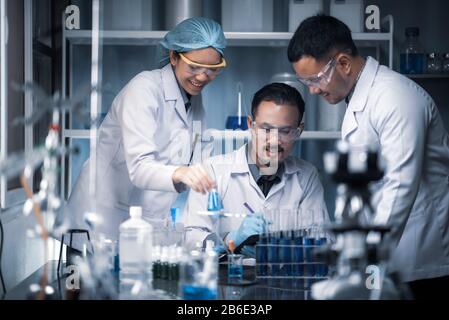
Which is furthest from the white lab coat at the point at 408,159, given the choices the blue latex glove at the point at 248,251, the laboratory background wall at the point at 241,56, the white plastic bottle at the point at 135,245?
the white plastic bottle at the point at 135,245

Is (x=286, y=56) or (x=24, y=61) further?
(x=286, y=56)

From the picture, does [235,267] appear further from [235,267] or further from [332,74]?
[332,74]

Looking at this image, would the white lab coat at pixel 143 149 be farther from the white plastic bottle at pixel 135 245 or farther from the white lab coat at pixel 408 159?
the white lab coat at pixel 408 159

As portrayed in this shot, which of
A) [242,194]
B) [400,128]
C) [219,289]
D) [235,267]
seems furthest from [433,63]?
[219,289]

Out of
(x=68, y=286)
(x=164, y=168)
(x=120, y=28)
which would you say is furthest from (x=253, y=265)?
(x=120, y=28)

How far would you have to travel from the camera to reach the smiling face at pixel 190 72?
2320 mm

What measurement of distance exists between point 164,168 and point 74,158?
0.95 ft

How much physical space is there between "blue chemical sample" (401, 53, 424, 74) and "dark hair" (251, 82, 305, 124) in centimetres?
41

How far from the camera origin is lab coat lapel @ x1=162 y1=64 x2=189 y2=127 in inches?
92.4

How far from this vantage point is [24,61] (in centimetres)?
213

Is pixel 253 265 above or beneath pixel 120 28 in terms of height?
beneath

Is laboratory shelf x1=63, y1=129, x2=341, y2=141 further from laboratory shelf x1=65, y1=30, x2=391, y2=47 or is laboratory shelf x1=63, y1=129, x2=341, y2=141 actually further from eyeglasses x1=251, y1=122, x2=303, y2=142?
laboratory shelf x1=65, y1=30, x2=391, y2=47

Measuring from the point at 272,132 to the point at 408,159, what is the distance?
507mm
